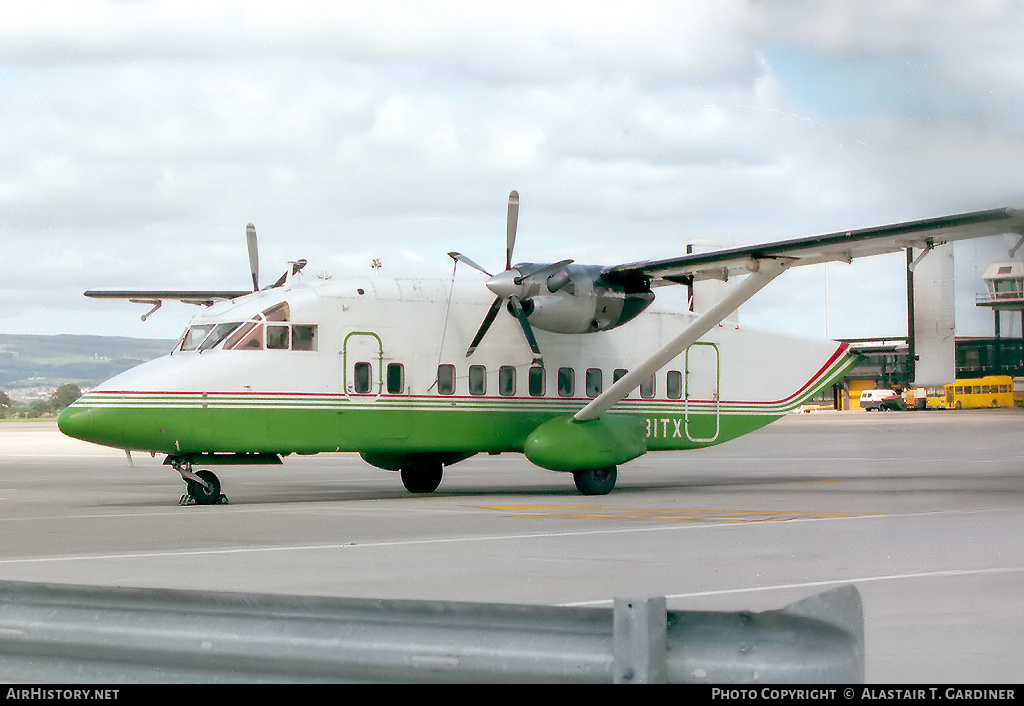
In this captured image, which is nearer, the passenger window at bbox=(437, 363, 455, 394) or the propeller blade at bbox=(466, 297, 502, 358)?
the passenger window at bbox=(437, 363, 455, 394)

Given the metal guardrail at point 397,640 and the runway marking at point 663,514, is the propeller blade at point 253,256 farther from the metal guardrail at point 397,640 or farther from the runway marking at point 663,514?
the metal guardrail at point 397,640

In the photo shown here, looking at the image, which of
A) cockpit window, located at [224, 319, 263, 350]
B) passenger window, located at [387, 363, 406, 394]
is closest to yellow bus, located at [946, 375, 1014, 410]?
passenger window, located at [387, 363, 406, 394]

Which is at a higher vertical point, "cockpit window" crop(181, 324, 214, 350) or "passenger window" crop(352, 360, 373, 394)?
"cockpit window" crop(181, 324, 214, 350)

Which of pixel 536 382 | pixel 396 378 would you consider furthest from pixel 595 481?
pixel 396 378

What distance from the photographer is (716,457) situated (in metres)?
37.4

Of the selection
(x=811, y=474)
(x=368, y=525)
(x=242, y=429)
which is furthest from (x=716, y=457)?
(x=368, y=525)

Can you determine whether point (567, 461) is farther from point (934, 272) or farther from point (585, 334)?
point (934, 272)

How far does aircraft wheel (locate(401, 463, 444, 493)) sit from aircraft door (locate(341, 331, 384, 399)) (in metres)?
2.49

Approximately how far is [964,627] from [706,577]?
2.80 m

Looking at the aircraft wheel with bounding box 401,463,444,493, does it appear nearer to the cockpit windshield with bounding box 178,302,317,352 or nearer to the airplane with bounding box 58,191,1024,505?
the airplane with bounding box 58,191,1024,505

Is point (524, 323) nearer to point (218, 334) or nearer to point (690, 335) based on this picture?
point (690, 335)

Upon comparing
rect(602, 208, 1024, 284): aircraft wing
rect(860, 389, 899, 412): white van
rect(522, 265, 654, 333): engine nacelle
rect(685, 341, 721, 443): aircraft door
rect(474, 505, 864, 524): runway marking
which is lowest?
rect(474, 505, 864, 524): runway marking

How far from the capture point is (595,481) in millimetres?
21703

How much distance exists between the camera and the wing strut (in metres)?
20.3
